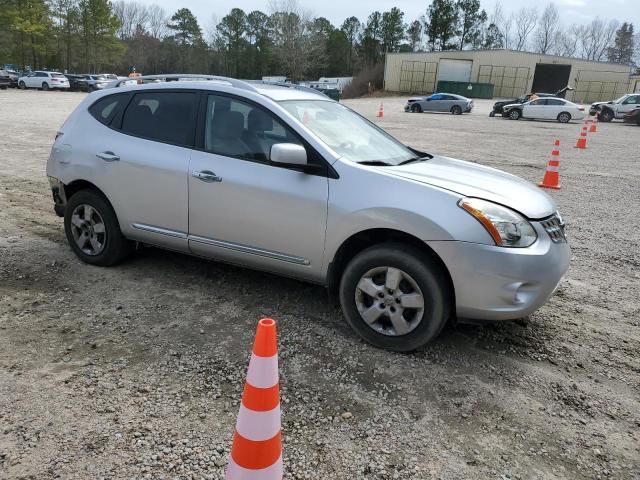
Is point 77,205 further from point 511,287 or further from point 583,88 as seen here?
point 583,88

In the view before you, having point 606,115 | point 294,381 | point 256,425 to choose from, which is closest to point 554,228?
point 294,381

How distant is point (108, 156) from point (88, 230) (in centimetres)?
79

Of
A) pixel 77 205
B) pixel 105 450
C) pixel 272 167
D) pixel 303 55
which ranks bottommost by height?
pixel 105 450

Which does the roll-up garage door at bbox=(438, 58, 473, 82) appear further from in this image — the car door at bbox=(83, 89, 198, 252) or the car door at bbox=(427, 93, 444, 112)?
the car door at bbox=(83, 89, 198, 252)

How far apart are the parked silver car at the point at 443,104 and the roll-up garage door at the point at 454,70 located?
25477 millimetres

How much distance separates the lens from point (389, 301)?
3416mm

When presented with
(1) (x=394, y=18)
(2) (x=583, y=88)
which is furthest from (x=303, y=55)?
(2) (x=583, y=88)

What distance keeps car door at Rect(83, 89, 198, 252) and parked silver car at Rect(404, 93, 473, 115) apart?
33.6 meters

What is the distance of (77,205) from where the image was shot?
A: 15.7 ft

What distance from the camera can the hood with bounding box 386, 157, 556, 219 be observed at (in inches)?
133

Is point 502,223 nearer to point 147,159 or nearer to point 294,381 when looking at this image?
point 294,381

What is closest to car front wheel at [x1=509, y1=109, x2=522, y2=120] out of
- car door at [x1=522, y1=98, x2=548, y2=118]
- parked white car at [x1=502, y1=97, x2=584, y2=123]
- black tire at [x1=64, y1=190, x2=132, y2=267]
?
parked white car at [x1=502, y1=97, x2=584, y2=123]

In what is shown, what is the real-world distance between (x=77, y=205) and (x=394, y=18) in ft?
301

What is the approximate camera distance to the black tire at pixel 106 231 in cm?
462
